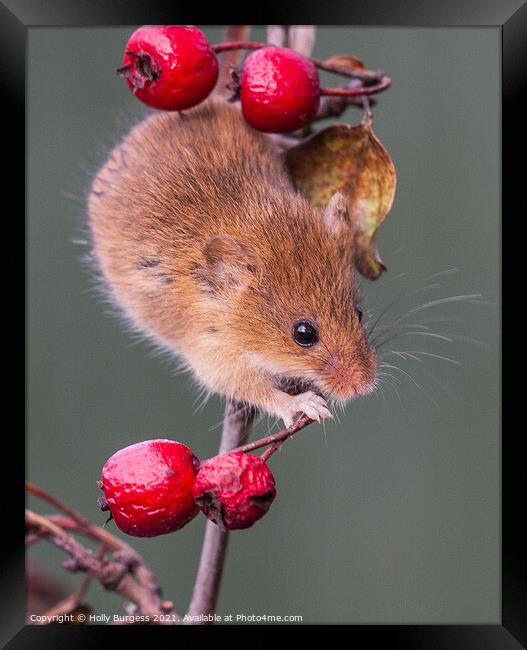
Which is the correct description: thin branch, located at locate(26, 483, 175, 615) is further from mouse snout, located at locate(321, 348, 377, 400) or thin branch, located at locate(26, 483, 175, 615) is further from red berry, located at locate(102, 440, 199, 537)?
mouse snout, located at locate(321, 348, 377, 400)

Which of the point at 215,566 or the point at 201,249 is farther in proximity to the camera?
the point at 201,249

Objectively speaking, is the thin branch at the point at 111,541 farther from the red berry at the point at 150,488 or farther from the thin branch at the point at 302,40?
the thin branch at the point at 302,40

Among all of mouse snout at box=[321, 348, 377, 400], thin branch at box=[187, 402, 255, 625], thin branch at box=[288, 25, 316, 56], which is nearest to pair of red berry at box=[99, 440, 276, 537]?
thin branch at box=[187, 402, 255, 625]

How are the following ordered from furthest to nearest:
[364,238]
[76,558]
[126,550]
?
1. [364,238]
2. [126,550]
3. [76,558]

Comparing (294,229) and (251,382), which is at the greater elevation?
(294,229)

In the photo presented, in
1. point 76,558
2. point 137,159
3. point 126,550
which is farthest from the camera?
point 137,159

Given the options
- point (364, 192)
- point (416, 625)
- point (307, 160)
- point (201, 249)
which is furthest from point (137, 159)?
point (416, 625)
